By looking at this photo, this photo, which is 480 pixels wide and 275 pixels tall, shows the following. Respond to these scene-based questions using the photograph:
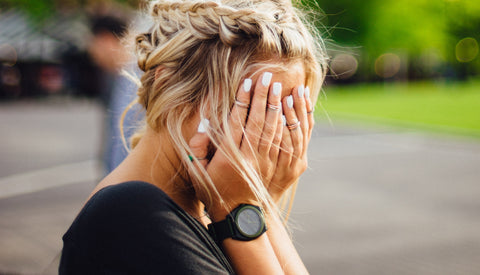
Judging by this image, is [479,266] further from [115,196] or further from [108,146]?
[115,196]

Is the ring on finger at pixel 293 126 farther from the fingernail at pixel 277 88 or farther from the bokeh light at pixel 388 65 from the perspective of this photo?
the bokeh light at pixel 388 65

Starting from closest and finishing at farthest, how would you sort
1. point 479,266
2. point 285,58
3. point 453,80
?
1. point 285,58
2. point 479,266
3. point 453,80

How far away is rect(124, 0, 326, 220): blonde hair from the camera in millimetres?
1496

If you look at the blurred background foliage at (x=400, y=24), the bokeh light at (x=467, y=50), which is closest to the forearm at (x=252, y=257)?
the blurred background foliage at (x=400, y=24)

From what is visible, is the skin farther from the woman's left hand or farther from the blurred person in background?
the blurred person in background

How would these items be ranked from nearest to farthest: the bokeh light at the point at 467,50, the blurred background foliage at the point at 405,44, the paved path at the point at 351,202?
the paved path at the point at 351,202, the blurred background foliage at the point at 405,44, the bokeh light at the point at 467,50

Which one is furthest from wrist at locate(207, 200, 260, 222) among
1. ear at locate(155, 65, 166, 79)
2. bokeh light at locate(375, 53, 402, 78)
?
bokeh light at locate(375, 53, 402, 78)

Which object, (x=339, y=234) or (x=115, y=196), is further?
(x=339, y=234)

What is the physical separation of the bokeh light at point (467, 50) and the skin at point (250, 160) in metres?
53.3

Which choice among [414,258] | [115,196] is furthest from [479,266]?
[115,196]

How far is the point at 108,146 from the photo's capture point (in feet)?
12.3

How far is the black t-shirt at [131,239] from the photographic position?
119cm

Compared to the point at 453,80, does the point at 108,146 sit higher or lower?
higher

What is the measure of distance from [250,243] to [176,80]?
592mm
